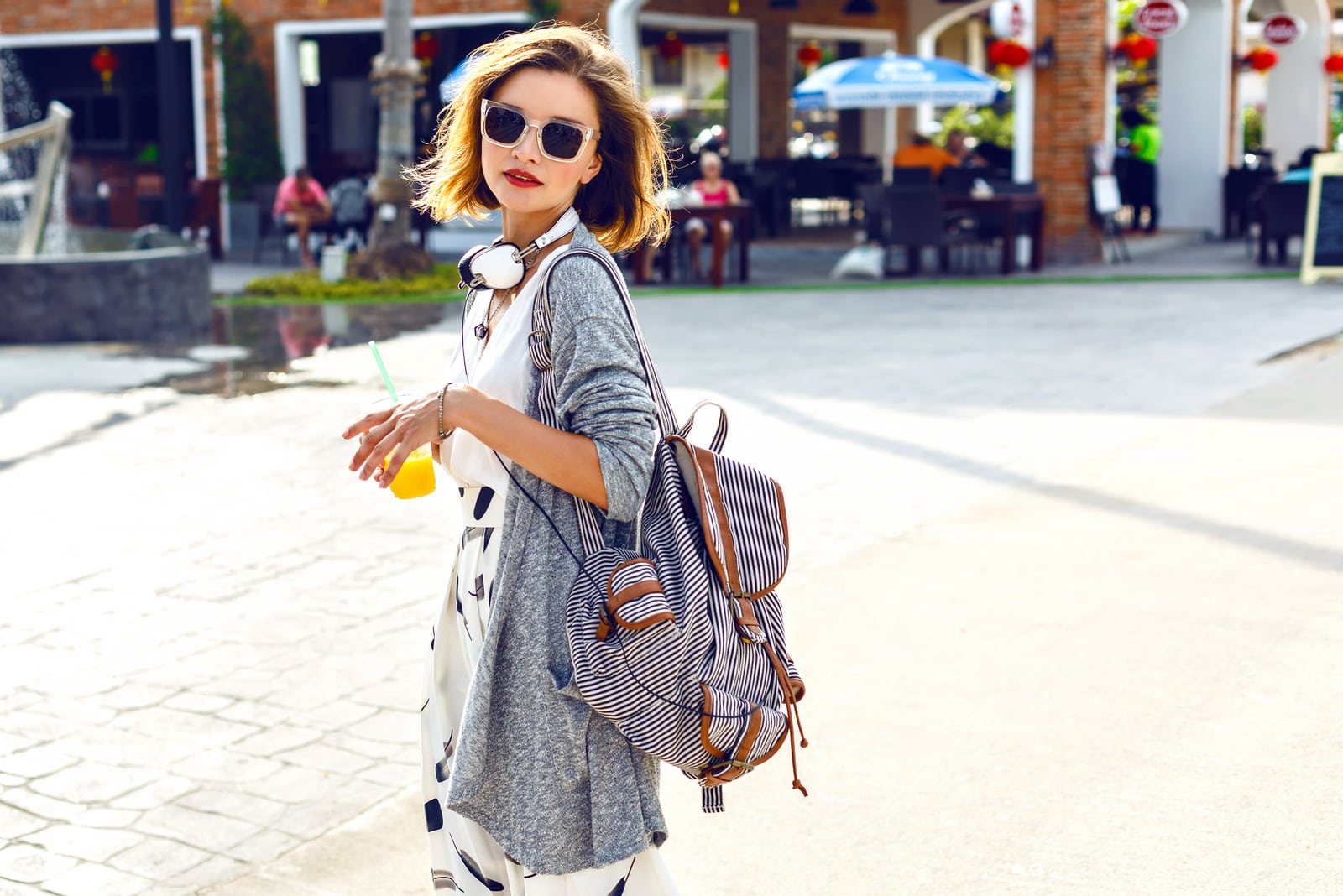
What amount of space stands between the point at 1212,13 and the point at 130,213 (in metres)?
15.6

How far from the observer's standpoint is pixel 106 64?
2370 centimetres

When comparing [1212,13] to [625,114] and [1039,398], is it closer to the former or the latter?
[1039,398]

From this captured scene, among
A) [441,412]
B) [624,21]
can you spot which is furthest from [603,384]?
[624,21]

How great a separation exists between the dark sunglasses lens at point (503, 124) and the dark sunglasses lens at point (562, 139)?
0.04 m

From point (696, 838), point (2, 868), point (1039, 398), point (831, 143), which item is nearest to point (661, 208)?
point (696, 838)

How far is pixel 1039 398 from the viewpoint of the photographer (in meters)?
8.91

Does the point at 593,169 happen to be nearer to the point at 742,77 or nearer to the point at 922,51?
the point at 742,77

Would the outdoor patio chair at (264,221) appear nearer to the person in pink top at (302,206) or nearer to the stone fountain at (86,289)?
the person in pink top at (302,206)

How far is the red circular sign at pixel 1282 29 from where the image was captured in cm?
2195

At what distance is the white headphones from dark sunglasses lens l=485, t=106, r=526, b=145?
0.14 m

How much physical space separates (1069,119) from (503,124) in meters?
16.1

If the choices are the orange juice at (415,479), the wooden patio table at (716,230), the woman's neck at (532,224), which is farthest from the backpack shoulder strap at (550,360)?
the wooden patio table at (716,230)

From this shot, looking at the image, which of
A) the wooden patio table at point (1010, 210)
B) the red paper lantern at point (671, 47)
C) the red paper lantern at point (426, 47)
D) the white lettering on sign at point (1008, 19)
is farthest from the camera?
the red paper lantern at point (671, 47)

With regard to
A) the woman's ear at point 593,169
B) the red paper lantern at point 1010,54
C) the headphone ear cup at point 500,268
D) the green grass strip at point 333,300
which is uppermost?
the red paper lantern at point 1010,54
